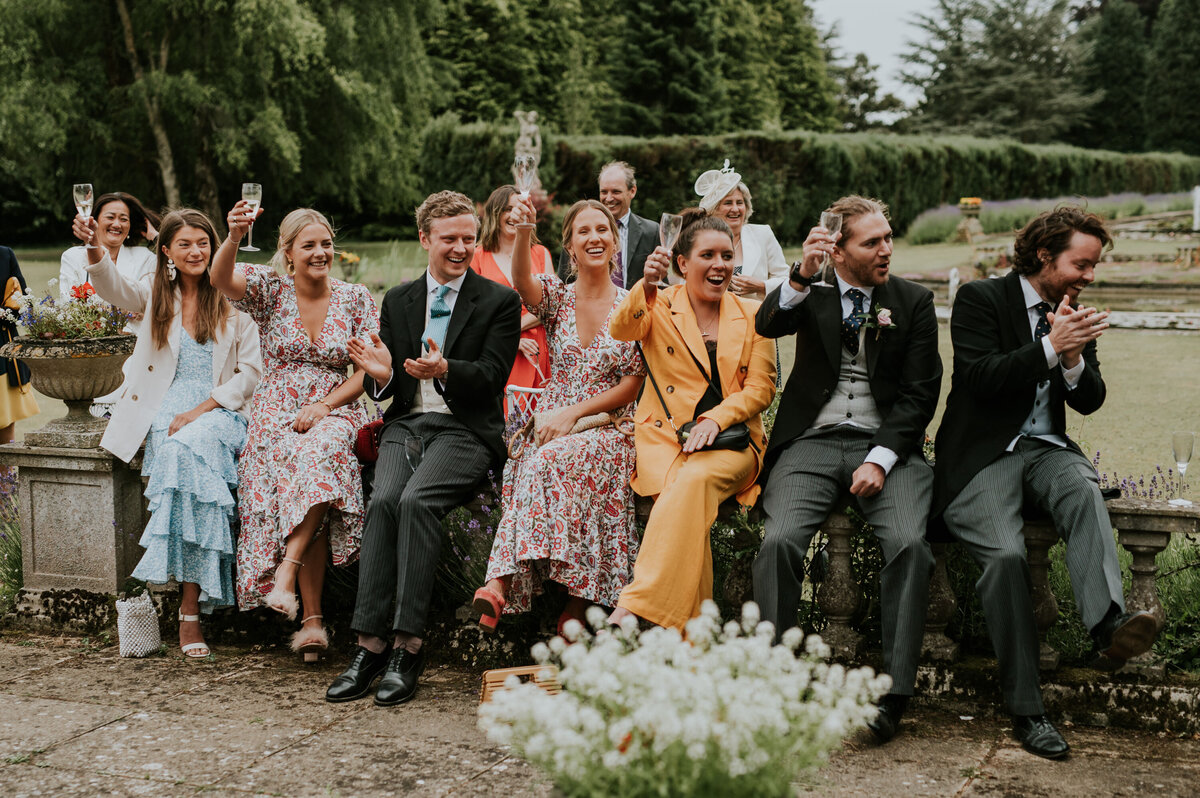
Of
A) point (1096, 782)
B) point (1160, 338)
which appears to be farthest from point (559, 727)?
point (1160, 338)

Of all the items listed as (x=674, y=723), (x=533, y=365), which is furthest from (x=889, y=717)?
(x=533, y=365)

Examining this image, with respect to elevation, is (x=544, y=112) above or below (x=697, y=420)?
above

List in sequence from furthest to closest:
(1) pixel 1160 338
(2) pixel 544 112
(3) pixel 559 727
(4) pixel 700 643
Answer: (2) pixel 544 112 → (1) pixel 1160 338 → (4) pixel 700 643 → (3) pixel 559 727

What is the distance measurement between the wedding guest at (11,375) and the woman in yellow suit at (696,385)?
4.39 meters

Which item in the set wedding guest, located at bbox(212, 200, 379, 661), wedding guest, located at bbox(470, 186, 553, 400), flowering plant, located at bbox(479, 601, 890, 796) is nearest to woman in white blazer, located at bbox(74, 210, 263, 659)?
wedding guest, located at bbox(212, 200, 379, 661)

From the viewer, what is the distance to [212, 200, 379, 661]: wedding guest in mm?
4500

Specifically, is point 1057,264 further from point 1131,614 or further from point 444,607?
point 444,607

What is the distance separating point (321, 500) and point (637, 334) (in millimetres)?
1363

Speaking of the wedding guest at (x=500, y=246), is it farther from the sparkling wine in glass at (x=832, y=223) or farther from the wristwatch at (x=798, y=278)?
the sparkling wine in glass at (x=832, y=223)

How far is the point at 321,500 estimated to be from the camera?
4438mm

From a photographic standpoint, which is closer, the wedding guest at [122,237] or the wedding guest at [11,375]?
the wedding guest at [122,237]

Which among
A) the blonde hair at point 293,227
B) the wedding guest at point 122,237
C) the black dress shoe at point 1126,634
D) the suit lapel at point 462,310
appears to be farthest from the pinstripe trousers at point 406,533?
the wedding guest at point 122,237

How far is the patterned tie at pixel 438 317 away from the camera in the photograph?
4.86 metres

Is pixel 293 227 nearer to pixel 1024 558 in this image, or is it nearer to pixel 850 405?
pixel 850 405
